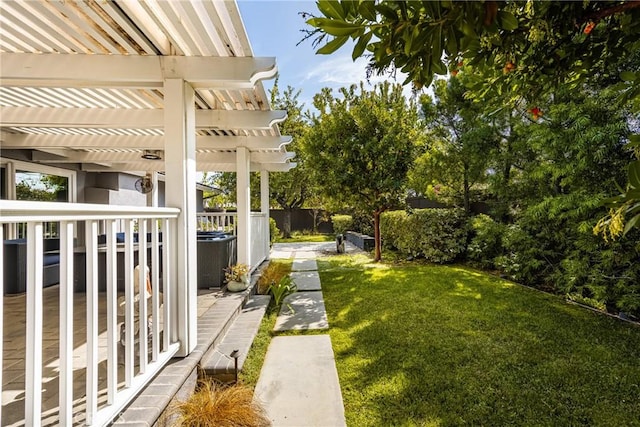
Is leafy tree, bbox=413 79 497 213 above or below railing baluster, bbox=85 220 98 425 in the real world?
above

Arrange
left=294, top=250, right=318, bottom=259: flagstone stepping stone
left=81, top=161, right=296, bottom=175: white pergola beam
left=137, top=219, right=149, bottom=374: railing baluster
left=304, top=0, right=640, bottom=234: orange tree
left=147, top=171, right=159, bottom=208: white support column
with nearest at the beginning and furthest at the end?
left=304, top=0, right=640, bottom=234: orange tree → left=137, top=219, right=149, bottom=374: railing baluster → left=81, top=161, right=296, bottom=175: white pergola beam → left=147, top=171, right=159, bottom=208: white support column → left=294, top=250, right=318, bottom=259: flagstone stepping stone

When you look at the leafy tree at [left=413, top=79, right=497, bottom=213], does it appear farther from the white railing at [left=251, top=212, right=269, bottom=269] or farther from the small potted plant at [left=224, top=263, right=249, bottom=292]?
the small potted plant at [left=224, top=263, right=249, bottom=292]

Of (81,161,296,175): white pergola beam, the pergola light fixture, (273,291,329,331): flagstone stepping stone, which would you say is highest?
(81,161,296,175): white pergola beam

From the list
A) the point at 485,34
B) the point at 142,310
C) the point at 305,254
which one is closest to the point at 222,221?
the point at 305,254

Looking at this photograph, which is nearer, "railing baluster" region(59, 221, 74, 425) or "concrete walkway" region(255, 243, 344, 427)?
"railing baluster" region(59, 221, 74, 425)

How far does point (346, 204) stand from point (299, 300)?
435 cm

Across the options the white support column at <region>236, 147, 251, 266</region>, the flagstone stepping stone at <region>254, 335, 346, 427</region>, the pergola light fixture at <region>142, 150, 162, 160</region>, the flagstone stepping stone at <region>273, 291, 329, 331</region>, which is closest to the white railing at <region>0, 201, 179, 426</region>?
the flagstone stepping stone at <region>254, 335, 346, 427</region>

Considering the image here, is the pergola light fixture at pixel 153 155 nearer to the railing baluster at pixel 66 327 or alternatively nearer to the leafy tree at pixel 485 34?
the railing baluster at pixel 66 327

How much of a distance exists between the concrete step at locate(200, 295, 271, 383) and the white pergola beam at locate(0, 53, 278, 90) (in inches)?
100

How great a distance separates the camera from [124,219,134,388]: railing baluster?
209cm

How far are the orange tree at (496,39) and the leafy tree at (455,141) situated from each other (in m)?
6.45

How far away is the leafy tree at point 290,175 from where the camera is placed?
17094mm

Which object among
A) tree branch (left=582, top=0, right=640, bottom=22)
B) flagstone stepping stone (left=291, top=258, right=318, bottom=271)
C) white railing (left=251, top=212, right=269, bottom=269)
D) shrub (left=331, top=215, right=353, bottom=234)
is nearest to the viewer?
tree branch (left=582, top=0, right=640, bottom=22)

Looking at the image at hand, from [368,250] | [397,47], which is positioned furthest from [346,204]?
[397,47]
